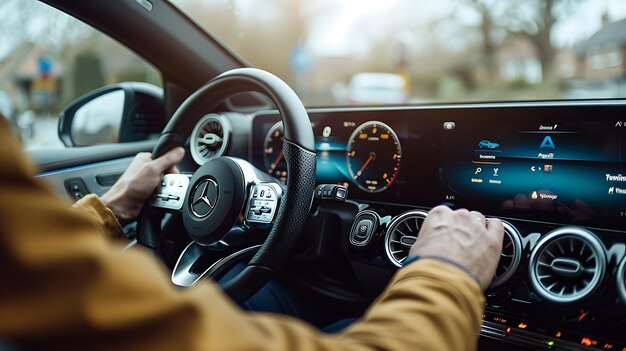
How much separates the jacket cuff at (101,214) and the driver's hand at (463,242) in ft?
3.10

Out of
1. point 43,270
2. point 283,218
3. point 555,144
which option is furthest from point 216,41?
point 43,270

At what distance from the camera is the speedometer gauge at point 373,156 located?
203 centimetres

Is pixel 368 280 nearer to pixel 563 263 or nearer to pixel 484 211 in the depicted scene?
pixel 484 211

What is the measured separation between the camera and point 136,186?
5.97 ft

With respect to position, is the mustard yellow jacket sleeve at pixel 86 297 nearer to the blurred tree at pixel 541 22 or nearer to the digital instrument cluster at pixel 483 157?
the digital instrument cluster at pixel 483 157

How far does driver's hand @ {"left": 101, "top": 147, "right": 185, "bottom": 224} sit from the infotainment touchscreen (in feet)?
3.10

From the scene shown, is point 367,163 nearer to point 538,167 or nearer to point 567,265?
point 538,167

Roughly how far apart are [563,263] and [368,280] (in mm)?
645

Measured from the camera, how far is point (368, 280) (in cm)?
192

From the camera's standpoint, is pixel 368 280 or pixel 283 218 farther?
pixel 368 280

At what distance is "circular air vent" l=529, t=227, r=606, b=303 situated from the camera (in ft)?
4.77

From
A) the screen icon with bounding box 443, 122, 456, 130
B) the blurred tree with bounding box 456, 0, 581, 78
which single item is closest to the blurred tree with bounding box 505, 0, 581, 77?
the blurred tree with bounding box 456, 0, 581, 78

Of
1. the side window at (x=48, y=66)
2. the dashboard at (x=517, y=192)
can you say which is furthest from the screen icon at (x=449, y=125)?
the side window at (x=48, y=66)

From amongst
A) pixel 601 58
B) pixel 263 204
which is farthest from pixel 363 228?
pixel 601 58
